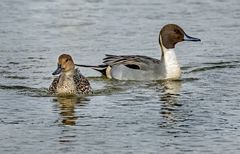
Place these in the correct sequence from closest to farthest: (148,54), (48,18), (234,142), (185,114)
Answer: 1. (234,142)
2. (185,114)
3. (148,54)
4. (48,18)

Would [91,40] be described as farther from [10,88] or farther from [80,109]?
[80,109]

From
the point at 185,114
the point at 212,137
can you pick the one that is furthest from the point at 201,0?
the point at 212,137

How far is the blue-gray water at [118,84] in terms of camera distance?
1120 centimetres

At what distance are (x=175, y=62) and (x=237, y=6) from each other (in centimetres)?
702

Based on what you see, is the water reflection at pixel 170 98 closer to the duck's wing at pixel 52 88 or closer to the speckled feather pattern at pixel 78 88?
the speckled feather pattern at pixel 78 88

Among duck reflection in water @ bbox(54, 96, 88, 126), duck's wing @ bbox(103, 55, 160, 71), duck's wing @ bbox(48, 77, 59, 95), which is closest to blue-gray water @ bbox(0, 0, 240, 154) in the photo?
duck reflection in water @ bbox(54, 96, 88, 126)

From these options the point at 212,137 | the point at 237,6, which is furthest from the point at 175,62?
the point at 237,6

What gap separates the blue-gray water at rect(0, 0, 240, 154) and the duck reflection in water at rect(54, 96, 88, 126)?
0.01m

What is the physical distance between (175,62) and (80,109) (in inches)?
134

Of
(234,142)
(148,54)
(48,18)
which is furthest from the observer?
(48,18)

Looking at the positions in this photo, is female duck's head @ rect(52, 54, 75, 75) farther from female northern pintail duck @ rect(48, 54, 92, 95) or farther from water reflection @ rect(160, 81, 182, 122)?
water reflection @ rect(160, 81, 182, 122)

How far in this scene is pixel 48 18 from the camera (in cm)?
2106

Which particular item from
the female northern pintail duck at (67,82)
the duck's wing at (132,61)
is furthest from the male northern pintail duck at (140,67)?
the female northern pintail duck at (67,82)

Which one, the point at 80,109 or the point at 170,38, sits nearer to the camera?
the point at 80,109
